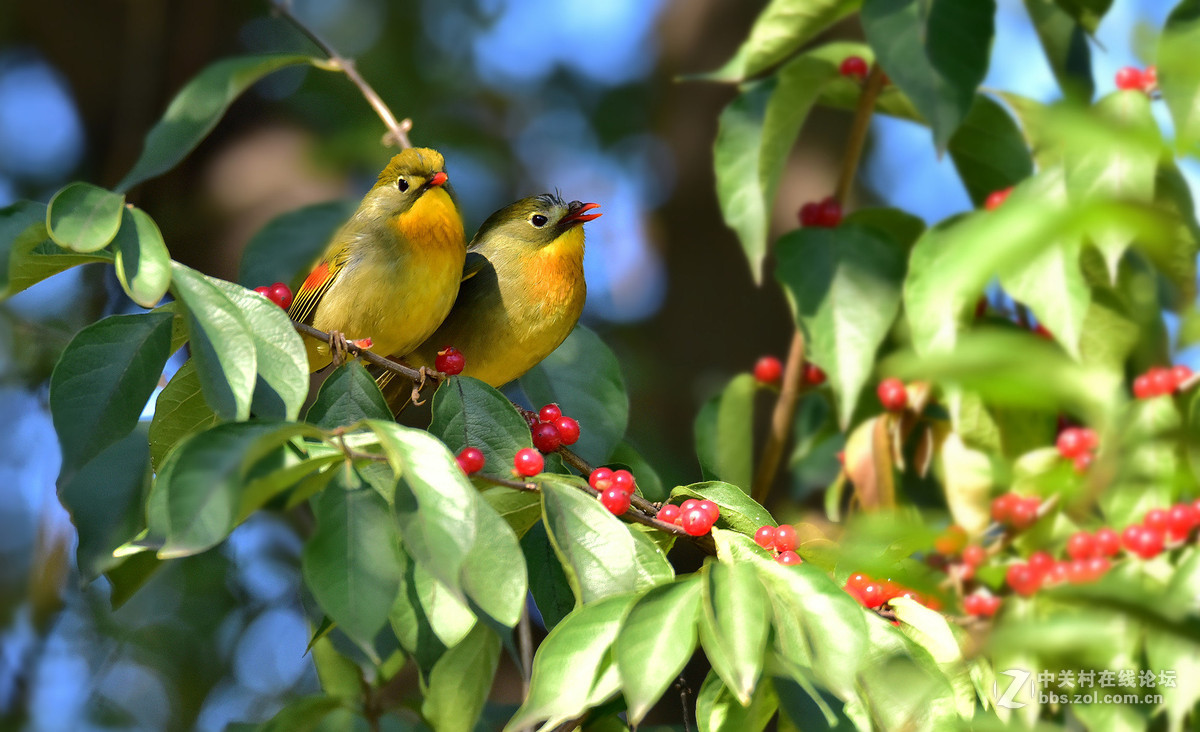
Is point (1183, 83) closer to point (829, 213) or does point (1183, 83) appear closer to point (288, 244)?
point (829, 213)

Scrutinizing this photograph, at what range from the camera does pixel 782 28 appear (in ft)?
9.56

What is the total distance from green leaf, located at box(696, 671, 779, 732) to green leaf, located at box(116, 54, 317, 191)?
1.52 m

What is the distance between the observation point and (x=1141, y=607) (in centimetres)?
72

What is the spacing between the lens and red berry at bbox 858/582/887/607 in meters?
1.73

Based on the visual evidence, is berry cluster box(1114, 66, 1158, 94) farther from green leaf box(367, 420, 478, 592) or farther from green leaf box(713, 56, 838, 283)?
green leaf box(367, 420, 478, 592)

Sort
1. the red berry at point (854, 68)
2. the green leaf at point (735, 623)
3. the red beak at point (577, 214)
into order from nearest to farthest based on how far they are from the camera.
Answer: the green leaf at point (735, 623) < the red berry at point (854, 68) < the red beak at point (577, 214)

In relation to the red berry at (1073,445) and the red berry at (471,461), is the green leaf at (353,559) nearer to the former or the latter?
the red berry at (471,461)

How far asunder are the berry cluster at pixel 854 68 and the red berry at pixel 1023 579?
4.49ft

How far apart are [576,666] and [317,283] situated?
77.9 inches

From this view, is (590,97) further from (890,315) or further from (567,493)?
(567,493)

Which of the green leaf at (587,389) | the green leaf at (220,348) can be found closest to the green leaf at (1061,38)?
the green leaf at (587,389)

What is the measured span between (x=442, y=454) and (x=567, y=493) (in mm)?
253

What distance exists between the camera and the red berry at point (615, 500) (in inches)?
65.4

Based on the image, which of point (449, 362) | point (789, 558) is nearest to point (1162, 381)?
point (789, 558)
